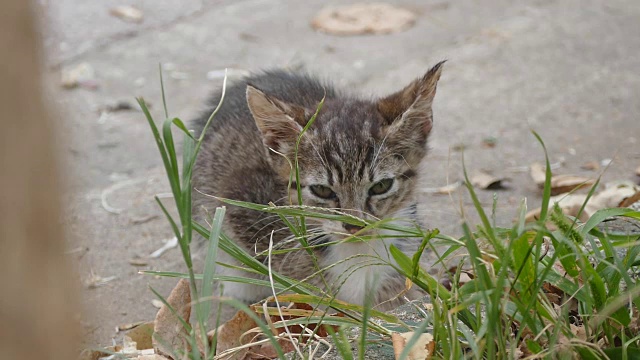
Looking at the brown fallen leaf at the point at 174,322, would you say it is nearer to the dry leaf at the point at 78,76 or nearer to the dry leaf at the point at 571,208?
the dry leaf at the point at 571,208

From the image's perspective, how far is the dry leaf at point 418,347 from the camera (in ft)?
9.47

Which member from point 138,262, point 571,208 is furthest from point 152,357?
point 571,208

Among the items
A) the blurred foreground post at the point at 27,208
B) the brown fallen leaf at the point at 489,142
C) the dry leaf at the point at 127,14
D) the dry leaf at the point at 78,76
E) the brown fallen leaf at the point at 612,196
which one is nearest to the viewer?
the blurred foreground post at the point at 27,208

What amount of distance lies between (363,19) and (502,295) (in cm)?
543

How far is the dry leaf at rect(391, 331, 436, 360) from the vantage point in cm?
289

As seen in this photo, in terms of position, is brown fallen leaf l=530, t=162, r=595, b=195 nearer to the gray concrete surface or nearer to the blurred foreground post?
the gray concrete surface

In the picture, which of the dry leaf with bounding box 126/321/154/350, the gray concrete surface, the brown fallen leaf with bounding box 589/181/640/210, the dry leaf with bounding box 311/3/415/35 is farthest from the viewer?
the dry leaf with bounding box 311/3/415/35

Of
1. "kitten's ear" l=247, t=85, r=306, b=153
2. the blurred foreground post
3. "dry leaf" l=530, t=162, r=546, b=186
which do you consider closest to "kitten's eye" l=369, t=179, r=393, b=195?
"kitten's ear" l=247, t=85, r=306, b=153

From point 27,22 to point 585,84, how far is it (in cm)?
577

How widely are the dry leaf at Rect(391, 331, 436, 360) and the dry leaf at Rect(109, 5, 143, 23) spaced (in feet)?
18.8

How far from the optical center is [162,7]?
8.27m

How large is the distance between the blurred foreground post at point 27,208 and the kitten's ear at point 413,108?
2601 mm

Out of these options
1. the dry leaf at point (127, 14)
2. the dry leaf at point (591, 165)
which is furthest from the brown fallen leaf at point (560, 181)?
the dry leaf at point (127, 14)

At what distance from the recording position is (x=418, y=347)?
2920 millimetres
